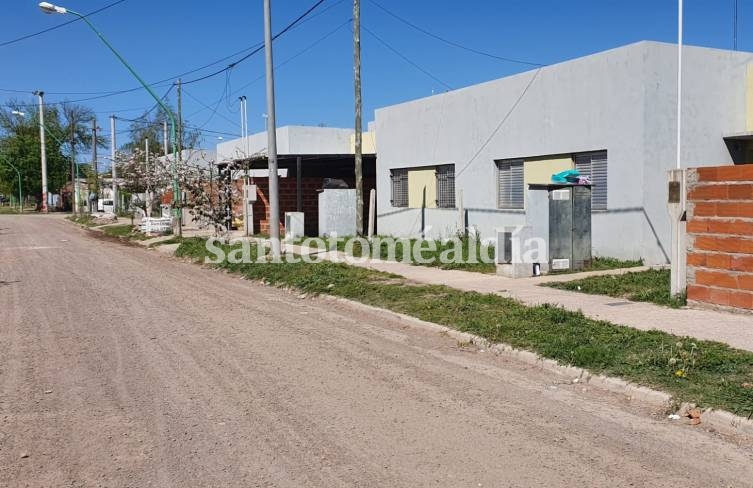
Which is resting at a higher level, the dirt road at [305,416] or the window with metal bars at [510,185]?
the window with metal bars at [510,185]

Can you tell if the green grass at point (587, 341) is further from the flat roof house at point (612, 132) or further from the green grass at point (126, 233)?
the green grass at point (126, 233)

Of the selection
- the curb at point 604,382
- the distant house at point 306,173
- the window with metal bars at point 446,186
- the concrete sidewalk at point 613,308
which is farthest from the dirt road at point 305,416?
the distant house at point 306,173

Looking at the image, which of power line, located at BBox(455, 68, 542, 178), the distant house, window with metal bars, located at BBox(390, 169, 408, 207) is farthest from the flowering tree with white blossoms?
power line, located at BBox(455, 68, 542, 178)

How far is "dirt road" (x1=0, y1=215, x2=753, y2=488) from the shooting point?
462cm

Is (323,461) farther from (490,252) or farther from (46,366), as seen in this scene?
(490,252)

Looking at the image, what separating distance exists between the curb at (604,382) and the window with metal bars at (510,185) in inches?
336

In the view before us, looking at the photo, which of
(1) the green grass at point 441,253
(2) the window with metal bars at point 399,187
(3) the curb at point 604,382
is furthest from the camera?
(2) the window with metal bars at point 399,187

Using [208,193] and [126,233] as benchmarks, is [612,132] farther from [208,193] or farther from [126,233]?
[126,233]

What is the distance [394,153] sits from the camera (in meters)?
22.7

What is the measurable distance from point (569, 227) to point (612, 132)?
7.72ft

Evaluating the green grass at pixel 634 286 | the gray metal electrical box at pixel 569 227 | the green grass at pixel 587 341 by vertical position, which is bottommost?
the green grass at pixel 587 341

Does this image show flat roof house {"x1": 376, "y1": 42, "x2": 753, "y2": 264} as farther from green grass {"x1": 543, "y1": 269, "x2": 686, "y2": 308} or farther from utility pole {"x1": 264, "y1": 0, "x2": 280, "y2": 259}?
utility pole {"x1": 264, "y1": 0, "x2": 280, "y2": 259}

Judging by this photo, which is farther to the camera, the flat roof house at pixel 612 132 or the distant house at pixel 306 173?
the distant house at pixel 306 173

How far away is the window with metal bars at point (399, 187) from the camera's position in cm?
2238
